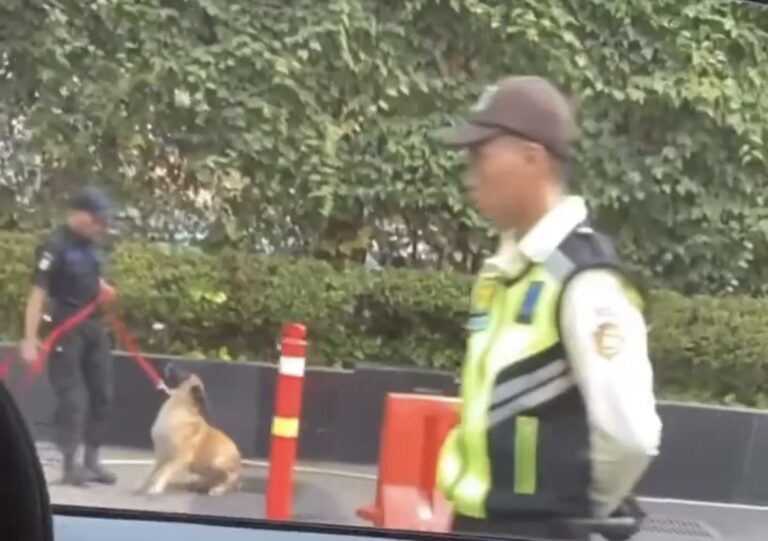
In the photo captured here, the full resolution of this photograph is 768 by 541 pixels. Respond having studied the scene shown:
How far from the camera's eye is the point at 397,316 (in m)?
2.36

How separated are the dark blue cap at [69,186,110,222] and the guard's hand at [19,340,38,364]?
228mm

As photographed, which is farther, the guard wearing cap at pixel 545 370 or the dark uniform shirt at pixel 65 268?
the dark uniform shirt at pixel 65 268

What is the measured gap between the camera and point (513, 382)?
1.80m

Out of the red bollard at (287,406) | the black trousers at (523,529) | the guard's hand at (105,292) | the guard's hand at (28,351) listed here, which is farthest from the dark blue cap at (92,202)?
the black trousers at (523,529)

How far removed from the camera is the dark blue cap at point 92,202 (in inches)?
91.3

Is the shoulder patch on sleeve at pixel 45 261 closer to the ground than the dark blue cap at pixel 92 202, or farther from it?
closer to the ground

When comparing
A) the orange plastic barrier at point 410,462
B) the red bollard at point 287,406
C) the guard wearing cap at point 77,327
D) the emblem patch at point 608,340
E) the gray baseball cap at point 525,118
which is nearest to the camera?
the emblem patch at point 608,340

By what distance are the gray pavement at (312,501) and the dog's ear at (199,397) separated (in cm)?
12

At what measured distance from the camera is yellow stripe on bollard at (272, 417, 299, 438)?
94.7 inches

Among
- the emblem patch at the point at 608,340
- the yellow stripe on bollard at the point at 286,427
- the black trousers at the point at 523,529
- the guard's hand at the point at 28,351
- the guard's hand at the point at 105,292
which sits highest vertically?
the emblem patch at the point at 608,340

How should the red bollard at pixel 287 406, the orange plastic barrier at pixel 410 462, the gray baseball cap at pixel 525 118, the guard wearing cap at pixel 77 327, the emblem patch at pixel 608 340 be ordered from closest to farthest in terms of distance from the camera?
the emblem patch at pixel 608 340 → the gray baseball cap at pixel 525 118 → the orange plastic barrier at pixel 410 462 → the guard wearing cap at pixel 77 327 → the red bollard at pixel 287 406

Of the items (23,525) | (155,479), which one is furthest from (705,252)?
(23,525)

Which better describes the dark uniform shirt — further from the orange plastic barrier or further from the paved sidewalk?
the orange plastic barrier

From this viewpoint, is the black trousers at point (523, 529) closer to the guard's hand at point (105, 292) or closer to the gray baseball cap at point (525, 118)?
the gray baseball cap at point (525, 118)
